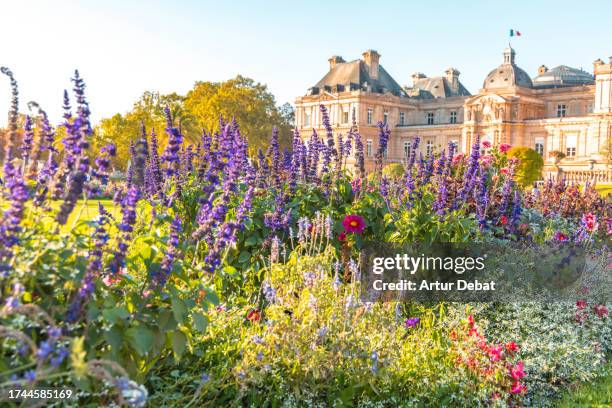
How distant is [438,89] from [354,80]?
10.5 metres

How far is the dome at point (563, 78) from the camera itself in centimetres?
6291

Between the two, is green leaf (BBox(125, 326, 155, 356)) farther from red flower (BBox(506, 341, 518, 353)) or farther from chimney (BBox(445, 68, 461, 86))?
chimney (BBox(445, 68, 461, 86))

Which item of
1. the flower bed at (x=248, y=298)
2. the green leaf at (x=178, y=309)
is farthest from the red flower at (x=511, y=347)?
the green leaf at (x=178, y=309)

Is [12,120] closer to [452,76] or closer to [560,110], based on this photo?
[560,110]

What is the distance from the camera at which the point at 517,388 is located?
4.40 metres

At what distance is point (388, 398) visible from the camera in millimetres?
4246

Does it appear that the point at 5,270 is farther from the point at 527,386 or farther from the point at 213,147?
the point at 213,147

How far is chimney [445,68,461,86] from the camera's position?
69188 mm

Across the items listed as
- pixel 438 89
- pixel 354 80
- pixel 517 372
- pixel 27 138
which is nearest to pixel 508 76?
pixel 438 89

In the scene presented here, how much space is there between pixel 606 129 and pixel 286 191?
169 feet

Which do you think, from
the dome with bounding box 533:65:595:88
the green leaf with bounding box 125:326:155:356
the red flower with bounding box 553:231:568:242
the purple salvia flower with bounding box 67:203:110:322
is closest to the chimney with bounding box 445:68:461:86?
the dome with bounding box 533:65:595:88

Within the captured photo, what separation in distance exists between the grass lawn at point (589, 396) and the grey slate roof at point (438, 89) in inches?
2579

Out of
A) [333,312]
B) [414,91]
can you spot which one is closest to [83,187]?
[333,312]

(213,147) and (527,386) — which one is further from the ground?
(213,147)
